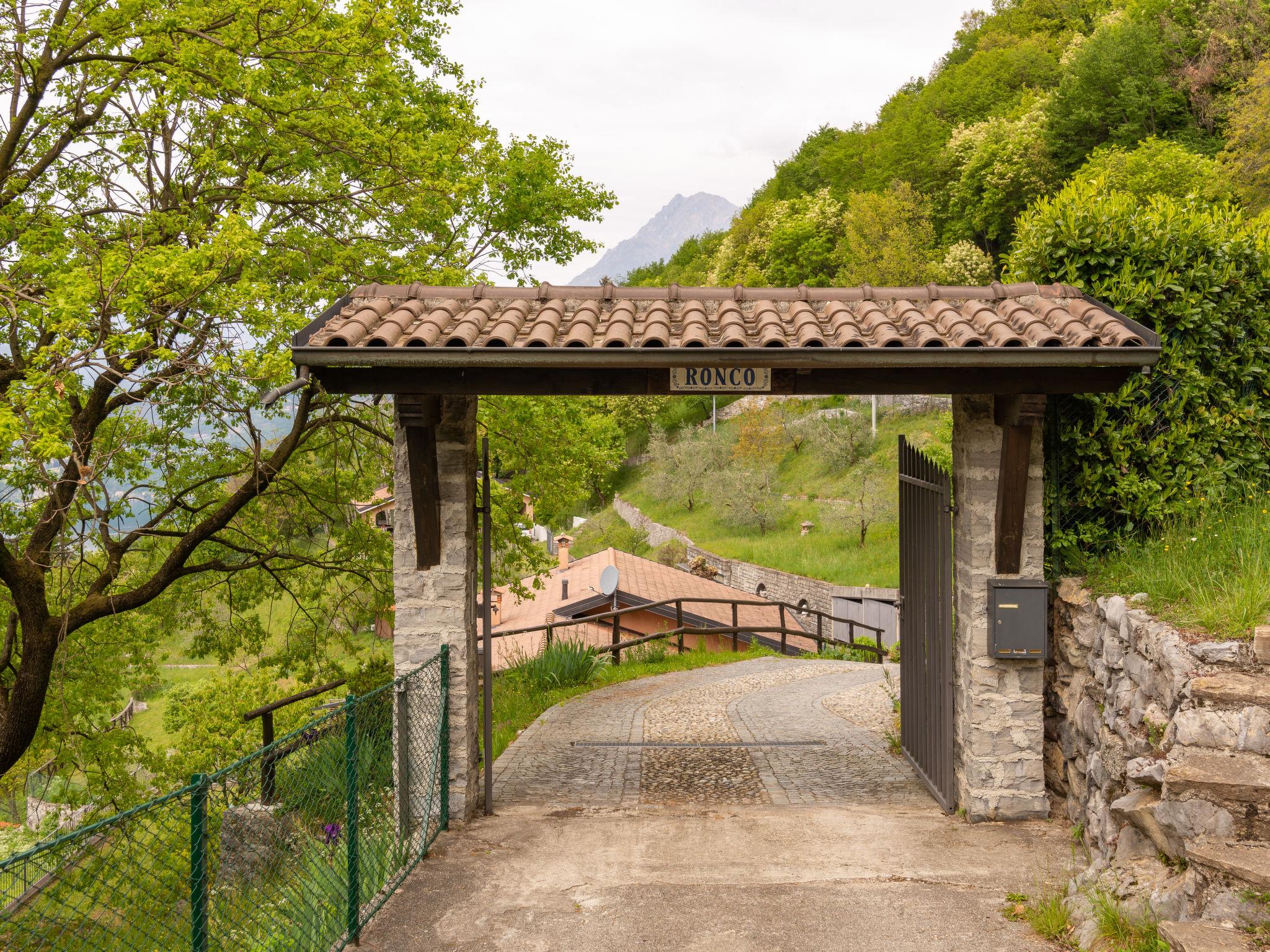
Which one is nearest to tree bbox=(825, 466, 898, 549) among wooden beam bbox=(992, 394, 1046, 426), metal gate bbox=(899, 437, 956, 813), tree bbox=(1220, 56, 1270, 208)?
tree bbox=(1220, 56, 1270, 208)

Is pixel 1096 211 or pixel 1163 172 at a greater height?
pixel 1163 172

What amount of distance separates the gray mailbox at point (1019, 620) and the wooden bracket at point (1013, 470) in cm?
16

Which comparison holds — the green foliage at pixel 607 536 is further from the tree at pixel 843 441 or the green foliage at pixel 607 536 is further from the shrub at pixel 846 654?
the shrub at pixel 846 654

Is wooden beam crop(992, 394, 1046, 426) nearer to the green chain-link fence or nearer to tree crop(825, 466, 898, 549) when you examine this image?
the green chain-link fence

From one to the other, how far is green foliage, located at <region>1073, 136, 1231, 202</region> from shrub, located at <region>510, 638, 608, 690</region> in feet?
72.1

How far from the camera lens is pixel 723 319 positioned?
5.26 metres

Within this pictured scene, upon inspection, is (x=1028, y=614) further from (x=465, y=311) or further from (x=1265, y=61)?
(x=1265, y=61)

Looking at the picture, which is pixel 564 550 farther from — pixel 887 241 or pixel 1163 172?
pixel 1163 172

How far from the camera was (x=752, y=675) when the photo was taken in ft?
41.4

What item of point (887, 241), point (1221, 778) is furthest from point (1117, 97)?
point (1221, 778)

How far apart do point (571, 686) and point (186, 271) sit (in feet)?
23.9

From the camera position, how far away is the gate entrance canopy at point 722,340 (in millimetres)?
4664

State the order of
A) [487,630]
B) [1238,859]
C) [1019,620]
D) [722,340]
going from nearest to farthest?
1. [1238,859]
2. [722,340]
3. [1019,620]
4. [487,630]

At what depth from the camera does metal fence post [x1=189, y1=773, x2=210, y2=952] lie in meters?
2.79
